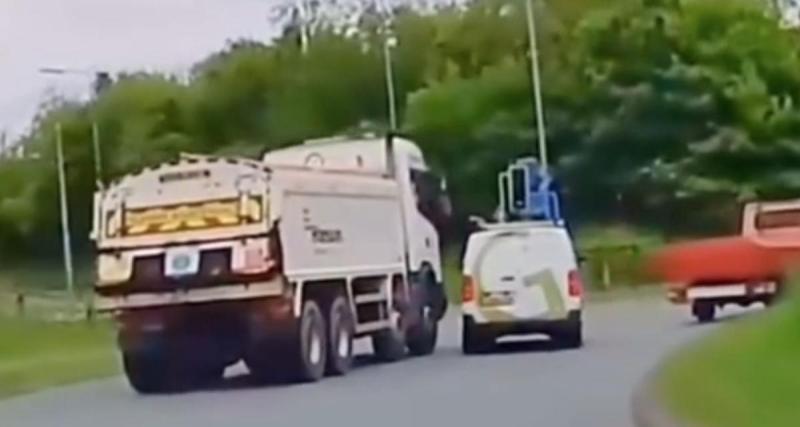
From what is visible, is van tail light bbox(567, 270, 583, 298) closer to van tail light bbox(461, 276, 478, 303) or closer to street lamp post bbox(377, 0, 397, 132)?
van tail light bbox(461, 276, 478, 303)

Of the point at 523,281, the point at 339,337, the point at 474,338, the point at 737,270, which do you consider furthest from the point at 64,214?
the point at 339,337

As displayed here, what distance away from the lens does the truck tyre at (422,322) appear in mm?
31188

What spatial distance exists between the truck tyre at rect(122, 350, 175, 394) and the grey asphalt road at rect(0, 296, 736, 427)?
41cm

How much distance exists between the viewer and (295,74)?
68500 mm

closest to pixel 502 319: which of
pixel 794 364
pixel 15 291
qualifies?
pixel 794 364

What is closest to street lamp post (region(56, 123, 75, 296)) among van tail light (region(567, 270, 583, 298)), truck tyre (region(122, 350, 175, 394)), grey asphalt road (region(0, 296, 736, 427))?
grey asphalt road (region(0, 296, 736, 427))

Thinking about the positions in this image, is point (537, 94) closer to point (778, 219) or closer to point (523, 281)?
point (778, 219)

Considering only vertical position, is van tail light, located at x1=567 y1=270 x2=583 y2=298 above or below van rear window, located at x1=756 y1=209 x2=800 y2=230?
below

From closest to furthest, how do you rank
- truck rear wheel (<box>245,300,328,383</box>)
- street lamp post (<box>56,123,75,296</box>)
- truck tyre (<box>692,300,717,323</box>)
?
truck rear wheel (<box>245,300,328,383</box>)
truck tyre (<box>692,300,717,323</box>)
street lamp post (<box>56,123,75,296</box>)

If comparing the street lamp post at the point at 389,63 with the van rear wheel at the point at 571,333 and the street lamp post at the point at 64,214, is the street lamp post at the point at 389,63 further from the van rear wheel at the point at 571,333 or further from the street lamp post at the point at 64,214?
the van rear wheel at the point at 571,333

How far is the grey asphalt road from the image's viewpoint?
764 inches

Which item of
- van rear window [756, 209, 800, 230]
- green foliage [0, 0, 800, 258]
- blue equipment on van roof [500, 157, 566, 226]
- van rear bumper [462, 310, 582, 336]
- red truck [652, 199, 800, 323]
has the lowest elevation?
van rear bumper [462, 310, 582, 336]

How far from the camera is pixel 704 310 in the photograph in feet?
112

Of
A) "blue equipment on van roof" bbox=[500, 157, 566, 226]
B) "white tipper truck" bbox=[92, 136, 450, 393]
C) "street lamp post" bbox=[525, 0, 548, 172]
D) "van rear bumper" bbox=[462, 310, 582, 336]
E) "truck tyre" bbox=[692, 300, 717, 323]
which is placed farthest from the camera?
"street lamp post" bbox=[525, 0, 548, 172]
